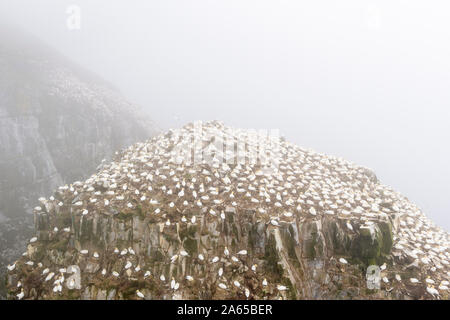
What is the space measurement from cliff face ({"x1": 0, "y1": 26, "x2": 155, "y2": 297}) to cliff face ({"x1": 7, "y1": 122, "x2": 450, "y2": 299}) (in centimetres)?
2143

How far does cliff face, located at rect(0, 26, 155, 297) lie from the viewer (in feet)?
116

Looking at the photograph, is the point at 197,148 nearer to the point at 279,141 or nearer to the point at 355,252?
the point at 279,141

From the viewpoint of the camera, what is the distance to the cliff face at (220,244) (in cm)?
1288

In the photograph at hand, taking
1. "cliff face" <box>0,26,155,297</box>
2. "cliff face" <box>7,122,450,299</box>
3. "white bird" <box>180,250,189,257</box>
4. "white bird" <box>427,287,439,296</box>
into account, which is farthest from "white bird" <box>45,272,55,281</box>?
"cliff face" <box>0,26,155,297</box>

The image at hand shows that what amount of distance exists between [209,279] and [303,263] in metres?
5.26

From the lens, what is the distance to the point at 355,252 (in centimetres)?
1380

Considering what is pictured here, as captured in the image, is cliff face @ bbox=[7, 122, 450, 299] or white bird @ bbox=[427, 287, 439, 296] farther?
cliff face @ bbox=[7, 122, 450, 299]

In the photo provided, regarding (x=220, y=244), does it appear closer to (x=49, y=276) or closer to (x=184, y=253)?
(x=184, y=253)

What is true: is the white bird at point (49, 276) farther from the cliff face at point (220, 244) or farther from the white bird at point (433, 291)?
the white bird at point (433, 291)

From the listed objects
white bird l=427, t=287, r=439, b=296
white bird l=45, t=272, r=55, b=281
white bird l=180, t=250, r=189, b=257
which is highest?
white bird l=180, t=250, r=189, b=257

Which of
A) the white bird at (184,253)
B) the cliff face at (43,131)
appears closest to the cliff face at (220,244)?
the white bird at (184,253)

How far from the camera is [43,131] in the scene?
142 ft

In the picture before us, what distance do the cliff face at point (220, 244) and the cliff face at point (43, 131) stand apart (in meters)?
21.4

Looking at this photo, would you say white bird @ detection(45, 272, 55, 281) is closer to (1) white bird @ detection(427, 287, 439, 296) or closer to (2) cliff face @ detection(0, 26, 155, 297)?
(1) white bird @ detection(427, 287, 439, 296)
